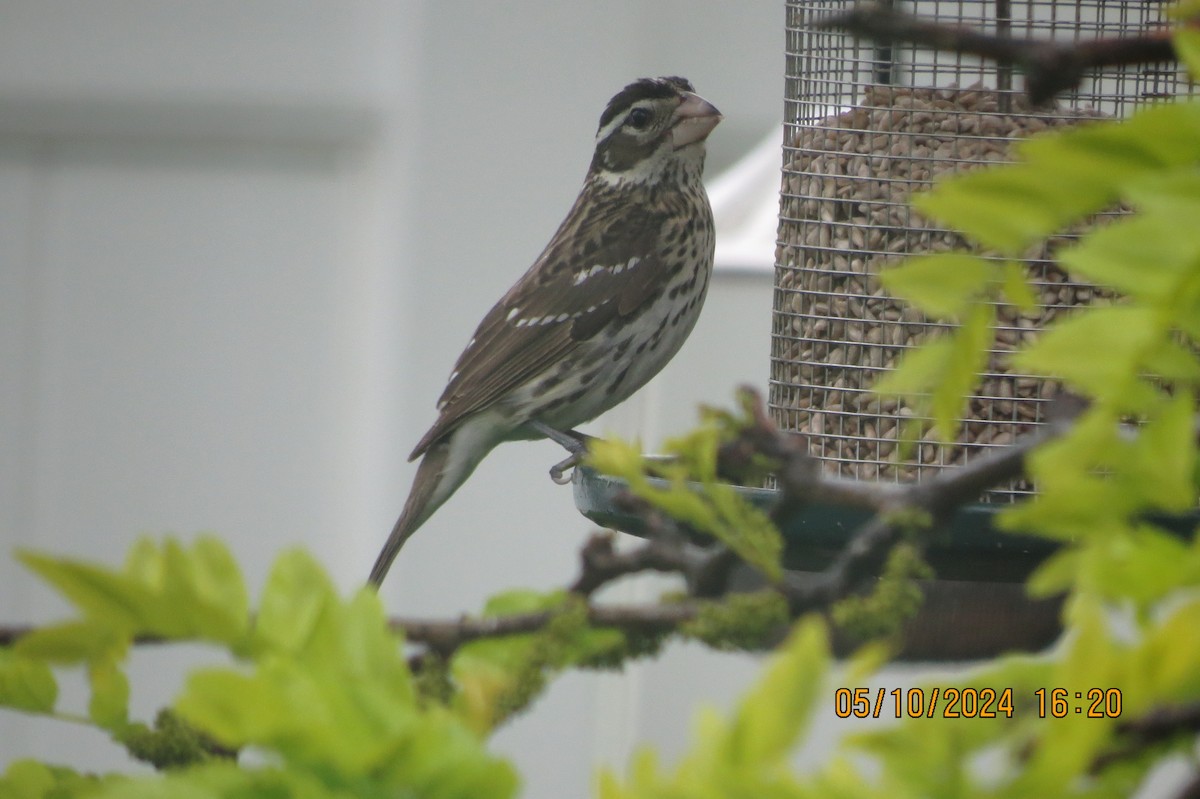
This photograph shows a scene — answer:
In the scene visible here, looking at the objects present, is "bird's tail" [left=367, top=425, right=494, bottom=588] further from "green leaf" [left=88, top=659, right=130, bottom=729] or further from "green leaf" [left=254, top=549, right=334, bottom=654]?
"green leaf" [left=254, top=549, right=334, bottom=654]

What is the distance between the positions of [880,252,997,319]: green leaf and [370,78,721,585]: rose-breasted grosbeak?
8.30ft

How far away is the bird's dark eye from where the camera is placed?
3441 mm

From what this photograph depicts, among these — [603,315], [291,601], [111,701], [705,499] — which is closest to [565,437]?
[603,315]

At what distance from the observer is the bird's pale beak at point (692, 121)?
3324 mm

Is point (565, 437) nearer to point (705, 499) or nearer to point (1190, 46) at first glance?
point (705, 499)

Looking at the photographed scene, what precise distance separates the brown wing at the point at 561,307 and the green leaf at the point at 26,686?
2.29m

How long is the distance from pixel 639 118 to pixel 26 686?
2.71 meters

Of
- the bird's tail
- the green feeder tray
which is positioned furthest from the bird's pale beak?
the green feeder tray

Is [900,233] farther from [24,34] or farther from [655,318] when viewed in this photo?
[24,34]

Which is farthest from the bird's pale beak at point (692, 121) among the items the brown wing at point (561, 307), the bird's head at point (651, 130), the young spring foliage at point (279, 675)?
the young spring foliage at point (279, 675)

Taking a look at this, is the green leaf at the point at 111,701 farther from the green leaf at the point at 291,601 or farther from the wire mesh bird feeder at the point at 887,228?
the wire mesh bird feeder at the point at 887,228

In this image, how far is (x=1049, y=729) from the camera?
1.89ft

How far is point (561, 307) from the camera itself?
3.40m

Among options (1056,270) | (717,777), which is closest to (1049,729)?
(717,777)
